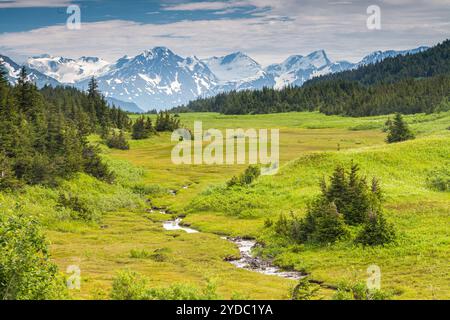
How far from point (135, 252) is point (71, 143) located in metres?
36.6

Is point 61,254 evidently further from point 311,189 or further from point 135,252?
point 311,189

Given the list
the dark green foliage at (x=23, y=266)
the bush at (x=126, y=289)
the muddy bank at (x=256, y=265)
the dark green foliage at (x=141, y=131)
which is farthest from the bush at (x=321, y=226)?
the dark green foliage at (x=141, y=131)

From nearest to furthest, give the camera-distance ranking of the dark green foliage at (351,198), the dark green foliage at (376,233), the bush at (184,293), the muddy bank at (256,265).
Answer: the bush at (184,293), the muddy bank at (256,265), the dark green foliage at (376,233), the dark green foliage at (351,198)

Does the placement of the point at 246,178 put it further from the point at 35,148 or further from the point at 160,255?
the point at 160,255

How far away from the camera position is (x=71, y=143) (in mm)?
80688

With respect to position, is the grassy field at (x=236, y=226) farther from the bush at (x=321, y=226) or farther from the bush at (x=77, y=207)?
the bush at (x=321, y=226)

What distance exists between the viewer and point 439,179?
2739 inches

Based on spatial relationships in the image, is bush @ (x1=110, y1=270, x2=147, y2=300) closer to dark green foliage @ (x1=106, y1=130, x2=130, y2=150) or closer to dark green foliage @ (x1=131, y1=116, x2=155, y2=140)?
dark green foliage @ (x1=106, y1=130, x2=130, y2=150)

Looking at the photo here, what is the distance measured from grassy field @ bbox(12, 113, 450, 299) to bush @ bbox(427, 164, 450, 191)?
122 cm

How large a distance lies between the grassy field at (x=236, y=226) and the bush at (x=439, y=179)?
1.22 meters

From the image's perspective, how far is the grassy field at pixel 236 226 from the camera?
39.2 m

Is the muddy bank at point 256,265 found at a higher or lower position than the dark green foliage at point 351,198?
lower
